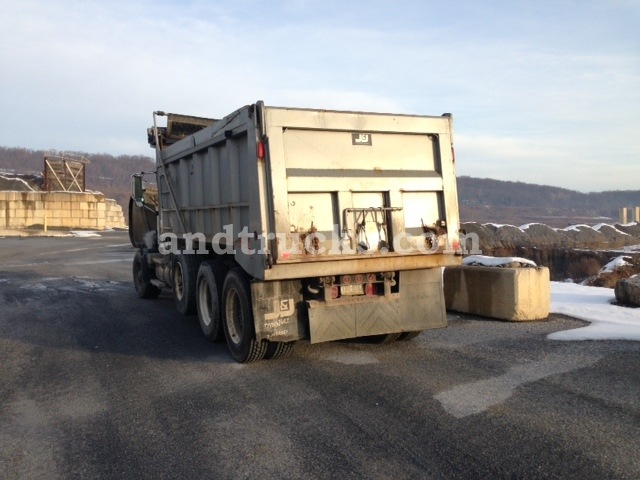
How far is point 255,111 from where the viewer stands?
5.66 m

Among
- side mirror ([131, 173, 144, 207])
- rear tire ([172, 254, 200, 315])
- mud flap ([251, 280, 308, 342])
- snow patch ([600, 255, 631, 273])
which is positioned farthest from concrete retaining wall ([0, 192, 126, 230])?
mud flap ([251, 280, 308, 342])

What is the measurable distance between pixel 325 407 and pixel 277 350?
1616 millimetres

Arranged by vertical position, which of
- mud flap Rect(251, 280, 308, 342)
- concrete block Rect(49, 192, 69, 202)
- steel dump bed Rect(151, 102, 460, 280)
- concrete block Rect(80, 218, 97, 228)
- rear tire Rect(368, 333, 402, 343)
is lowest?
rear tire Rect(368, 333, 402, 343)

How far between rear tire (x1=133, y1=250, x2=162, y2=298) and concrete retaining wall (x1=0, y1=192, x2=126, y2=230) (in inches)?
1208

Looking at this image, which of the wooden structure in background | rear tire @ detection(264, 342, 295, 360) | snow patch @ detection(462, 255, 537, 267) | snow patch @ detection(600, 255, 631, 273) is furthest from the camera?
the wooden structure in background

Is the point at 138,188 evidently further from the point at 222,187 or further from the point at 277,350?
the point at 277,350

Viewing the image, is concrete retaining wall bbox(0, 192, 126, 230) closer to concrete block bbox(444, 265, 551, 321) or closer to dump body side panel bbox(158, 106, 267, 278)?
dump body side panel bbox(158, 106, 267, 278)

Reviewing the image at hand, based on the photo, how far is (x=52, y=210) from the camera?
41.1 m

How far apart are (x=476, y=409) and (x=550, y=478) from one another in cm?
120

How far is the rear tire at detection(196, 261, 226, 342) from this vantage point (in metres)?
7.10

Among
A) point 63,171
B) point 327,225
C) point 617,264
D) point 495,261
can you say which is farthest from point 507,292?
point 63,171

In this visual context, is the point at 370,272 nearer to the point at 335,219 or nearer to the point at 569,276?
the point at 335,219

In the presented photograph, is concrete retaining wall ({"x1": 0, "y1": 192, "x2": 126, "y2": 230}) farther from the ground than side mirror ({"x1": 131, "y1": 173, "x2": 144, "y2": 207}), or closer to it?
farther from the ground

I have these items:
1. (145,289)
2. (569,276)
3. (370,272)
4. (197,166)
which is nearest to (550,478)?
(370,272)
